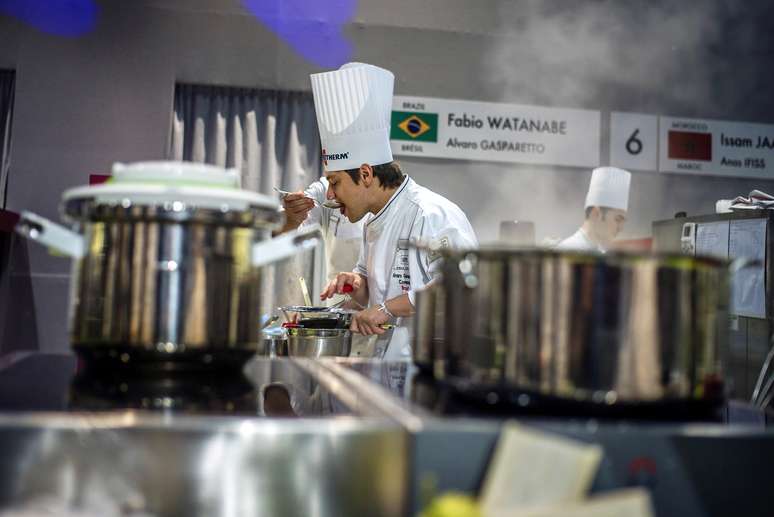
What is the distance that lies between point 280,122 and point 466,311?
3.54 metres

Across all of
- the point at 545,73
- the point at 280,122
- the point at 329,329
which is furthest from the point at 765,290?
the point at 280,122

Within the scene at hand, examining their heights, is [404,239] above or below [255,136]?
below

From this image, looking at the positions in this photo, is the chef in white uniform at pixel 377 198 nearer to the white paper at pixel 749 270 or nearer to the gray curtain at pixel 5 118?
the white paper at pixel 749 270

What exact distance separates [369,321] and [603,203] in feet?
7.49

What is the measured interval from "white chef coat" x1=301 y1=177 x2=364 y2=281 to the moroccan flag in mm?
2059

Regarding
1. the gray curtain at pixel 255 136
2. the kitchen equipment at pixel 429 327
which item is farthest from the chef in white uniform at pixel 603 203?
the kitchen equipment at pixel 429 327

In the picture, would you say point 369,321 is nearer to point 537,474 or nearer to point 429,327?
point 429,327

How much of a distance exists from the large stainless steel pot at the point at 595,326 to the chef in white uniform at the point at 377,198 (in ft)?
5.44

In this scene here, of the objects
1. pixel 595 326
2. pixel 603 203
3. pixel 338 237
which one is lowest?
pixel 595 326

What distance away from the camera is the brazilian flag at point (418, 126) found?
4.09 metres

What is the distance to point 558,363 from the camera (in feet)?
1.86

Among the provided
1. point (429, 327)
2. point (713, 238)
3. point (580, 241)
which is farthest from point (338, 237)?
point (429, 327)

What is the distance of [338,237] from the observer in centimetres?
352

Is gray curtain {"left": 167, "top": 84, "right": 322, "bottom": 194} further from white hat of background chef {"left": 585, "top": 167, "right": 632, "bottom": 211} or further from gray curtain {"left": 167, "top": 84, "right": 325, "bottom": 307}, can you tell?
white hat of background chef {"left": 585, "top": 167, "right": 632, "bottom": 211}
